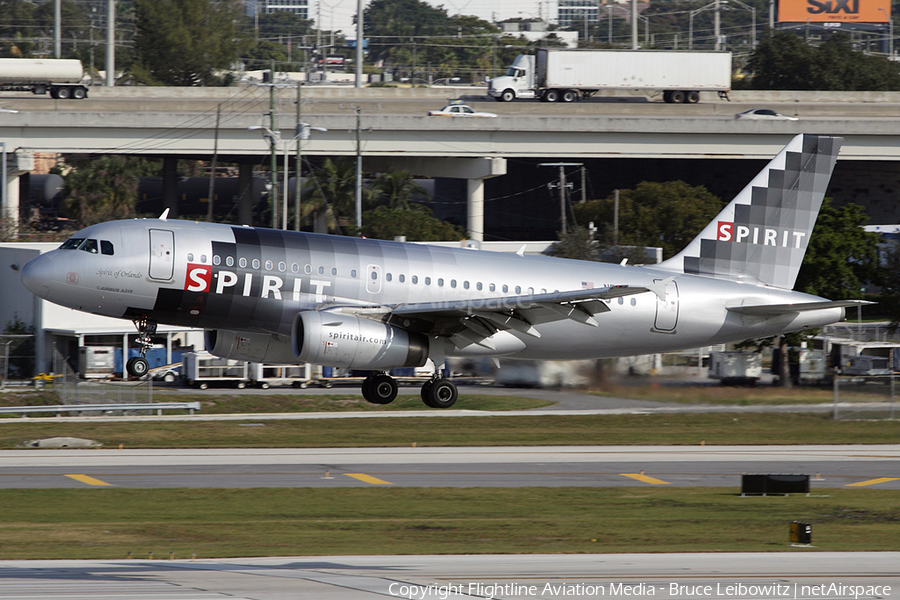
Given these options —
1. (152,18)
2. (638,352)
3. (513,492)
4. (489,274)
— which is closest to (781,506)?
(513,492)

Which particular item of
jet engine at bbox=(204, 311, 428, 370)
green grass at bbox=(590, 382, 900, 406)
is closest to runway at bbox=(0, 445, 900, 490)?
green grass at bbox=(590, 382, 900, 406)

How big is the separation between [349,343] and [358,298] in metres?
2.89

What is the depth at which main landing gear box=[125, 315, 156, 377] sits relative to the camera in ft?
101

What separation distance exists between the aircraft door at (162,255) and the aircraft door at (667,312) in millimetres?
15957

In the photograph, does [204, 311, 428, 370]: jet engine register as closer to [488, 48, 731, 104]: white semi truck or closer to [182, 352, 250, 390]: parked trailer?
[182, 352, 250, 390]: parked trailer

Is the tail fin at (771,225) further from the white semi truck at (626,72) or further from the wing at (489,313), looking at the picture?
the white semi truck at (626,72)

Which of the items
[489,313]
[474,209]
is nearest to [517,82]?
[474,209]

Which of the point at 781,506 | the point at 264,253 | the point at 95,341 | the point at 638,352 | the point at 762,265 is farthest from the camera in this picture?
the point at 95,341

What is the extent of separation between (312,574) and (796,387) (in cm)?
4113

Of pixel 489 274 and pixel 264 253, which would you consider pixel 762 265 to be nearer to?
pixel 489 274

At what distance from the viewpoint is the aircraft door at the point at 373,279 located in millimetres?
32938

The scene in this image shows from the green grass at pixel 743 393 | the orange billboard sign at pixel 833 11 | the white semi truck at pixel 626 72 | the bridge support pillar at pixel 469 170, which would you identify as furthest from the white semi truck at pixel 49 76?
the orange billboard sign at pixel 833 11

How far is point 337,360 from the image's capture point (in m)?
30.1

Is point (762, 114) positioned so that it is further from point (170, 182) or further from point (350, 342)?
point (350, 342)
